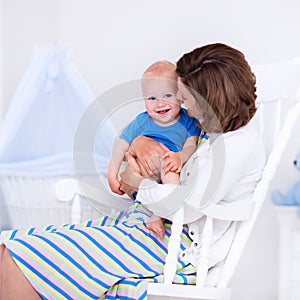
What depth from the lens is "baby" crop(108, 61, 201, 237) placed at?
185 cm

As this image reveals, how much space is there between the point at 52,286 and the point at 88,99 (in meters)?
0.97

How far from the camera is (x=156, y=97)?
6.09 feet

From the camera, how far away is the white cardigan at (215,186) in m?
1.72

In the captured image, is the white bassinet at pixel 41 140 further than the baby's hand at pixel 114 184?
Yes

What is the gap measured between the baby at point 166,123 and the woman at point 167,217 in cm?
3

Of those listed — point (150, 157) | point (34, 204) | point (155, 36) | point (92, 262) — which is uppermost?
point (155, 36)

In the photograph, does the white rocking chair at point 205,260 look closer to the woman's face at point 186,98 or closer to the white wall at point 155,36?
the woman's face at point 186,98

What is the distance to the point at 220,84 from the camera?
6.02 feet

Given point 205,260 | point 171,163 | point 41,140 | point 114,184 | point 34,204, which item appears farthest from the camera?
point 41,140

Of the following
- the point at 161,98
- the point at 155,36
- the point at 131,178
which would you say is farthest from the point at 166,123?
the point at 155,36

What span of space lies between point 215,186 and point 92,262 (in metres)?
0.38

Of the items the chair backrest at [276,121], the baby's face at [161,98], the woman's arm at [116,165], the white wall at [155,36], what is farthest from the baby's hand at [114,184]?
the white wall at [155,36]

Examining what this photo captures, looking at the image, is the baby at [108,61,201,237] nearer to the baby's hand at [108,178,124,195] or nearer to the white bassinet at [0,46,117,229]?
the baby's hand at [108,178,124,195]

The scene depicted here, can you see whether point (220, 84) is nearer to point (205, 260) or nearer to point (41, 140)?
point (205, 260)
